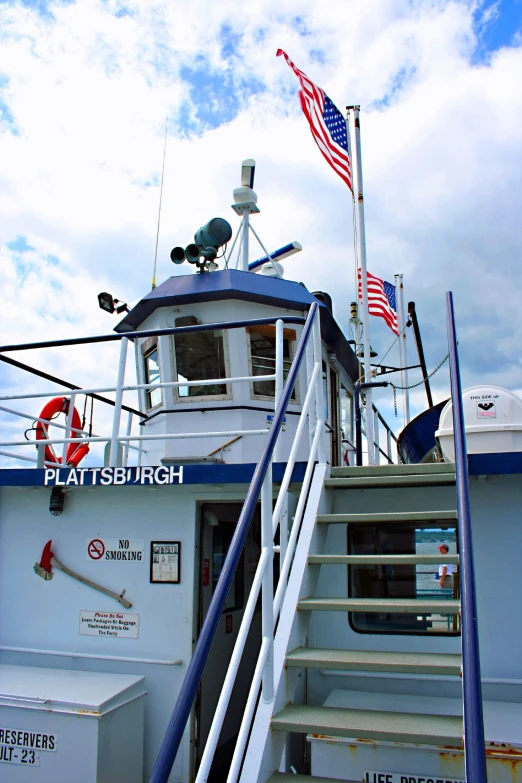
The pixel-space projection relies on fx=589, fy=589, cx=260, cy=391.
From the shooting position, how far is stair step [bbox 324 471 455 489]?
13.6 ft

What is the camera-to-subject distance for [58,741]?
171 inches

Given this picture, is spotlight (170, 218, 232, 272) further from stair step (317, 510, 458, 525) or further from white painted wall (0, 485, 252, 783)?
stair step (317, 510, 458, 525)

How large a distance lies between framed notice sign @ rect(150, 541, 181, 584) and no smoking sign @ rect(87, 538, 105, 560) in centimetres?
53

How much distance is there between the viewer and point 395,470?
4.61 m

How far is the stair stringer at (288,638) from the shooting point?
290cm

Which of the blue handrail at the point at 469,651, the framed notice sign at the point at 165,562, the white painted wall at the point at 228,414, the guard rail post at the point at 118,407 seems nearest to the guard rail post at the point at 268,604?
the blue handrail at the point at 469,651

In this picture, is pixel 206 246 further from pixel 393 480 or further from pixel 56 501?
pixel 393 480

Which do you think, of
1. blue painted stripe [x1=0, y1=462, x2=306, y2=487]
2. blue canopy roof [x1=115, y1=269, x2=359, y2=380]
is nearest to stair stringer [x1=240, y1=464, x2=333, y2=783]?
blue painted stripe [x1=0, y1=462, x2=306, y2=487]

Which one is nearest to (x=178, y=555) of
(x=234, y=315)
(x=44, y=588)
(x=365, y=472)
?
(x=44, y=588)

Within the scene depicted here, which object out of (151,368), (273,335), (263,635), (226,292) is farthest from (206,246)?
(263,635)

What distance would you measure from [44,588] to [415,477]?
369 cm

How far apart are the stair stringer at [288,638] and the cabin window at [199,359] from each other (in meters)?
3.15

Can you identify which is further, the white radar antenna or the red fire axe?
the white radar antenna

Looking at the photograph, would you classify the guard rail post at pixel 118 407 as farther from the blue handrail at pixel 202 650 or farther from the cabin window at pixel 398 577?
the blue handrail at pixel 202 650
